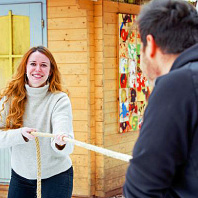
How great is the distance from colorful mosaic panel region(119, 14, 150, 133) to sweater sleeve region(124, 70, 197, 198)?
15.0ft

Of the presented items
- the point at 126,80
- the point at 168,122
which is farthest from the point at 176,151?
the point at 126,80

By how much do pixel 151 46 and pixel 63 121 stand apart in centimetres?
172

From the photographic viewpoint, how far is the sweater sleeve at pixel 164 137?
1.18 m

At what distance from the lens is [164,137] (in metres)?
1.19

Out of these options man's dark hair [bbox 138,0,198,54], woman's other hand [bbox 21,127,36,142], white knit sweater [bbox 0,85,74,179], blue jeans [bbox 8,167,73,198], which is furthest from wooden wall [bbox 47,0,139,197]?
man's dark hair [bbox 138,0,198,54]

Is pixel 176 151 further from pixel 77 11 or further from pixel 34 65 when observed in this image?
pixel 77 11

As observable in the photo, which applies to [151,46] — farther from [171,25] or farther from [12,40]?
[12,40]

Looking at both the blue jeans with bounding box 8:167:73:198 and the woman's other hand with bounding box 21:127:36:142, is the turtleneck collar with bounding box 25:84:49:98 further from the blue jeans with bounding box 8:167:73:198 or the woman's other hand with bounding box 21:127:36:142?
the blue jeans with bounding box 8:167:73:198

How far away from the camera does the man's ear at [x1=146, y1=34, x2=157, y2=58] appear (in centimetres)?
131

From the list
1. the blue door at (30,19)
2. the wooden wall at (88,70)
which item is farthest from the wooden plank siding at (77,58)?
the blue door at (30,19)

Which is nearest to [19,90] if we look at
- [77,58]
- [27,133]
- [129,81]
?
[27,133]

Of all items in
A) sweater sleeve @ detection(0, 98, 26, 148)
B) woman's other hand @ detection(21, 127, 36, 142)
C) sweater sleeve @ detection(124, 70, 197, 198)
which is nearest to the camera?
sweater sleeve @ detection(124, 70, 197, 198)

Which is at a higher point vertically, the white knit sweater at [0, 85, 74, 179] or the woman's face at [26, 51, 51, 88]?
the woman's face at [26, 51, 51, 88]

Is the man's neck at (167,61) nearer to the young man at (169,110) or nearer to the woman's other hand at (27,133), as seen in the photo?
the young man at (169,110)
